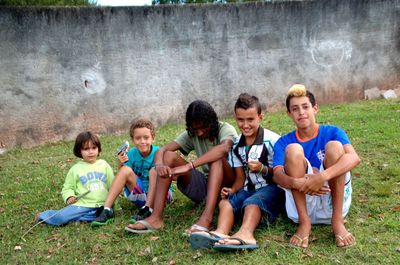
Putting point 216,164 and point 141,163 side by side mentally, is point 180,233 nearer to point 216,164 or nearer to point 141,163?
point 216,164

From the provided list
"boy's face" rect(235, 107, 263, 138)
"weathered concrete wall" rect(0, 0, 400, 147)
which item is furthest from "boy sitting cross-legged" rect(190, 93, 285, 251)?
"weathered concrete wall" rect(0, 0, 400, 147)

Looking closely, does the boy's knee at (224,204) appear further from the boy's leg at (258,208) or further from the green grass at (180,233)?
the green grass at (180,233)

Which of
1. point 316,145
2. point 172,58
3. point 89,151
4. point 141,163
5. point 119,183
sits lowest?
point 119,183

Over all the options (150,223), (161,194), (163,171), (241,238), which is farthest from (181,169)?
(241,238)

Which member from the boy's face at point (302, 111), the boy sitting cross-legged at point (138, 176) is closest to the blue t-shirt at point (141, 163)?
the boy sitting cross-legged at point (138, 176)

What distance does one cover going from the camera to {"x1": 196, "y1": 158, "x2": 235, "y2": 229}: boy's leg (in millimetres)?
3568

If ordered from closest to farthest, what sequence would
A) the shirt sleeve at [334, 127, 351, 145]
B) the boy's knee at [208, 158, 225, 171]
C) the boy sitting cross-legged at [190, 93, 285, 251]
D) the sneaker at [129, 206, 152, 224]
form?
the shirt sleeve at [334, 127, 351, 145]
the boy sitting cross-legged at [190, 93, 285, 251]
the boy's knee at [208, 158, 225, 171]
the sneaker at [129, 206, 152, 224]

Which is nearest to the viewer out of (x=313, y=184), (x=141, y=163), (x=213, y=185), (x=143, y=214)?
(x=313, y=184)

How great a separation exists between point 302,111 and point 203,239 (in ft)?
3.77

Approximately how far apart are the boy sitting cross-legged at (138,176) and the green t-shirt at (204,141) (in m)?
0.33

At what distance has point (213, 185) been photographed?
3.64m

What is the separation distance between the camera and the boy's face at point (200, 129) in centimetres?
385

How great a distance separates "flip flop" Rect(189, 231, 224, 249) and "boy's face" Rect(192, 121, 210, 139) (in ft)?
3.12

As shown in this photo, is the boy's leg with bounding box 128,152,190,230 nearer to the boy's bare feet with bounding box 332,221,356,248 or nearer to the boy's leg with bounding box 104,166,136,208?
the boy's leg with bounding box 104,166,136,208
